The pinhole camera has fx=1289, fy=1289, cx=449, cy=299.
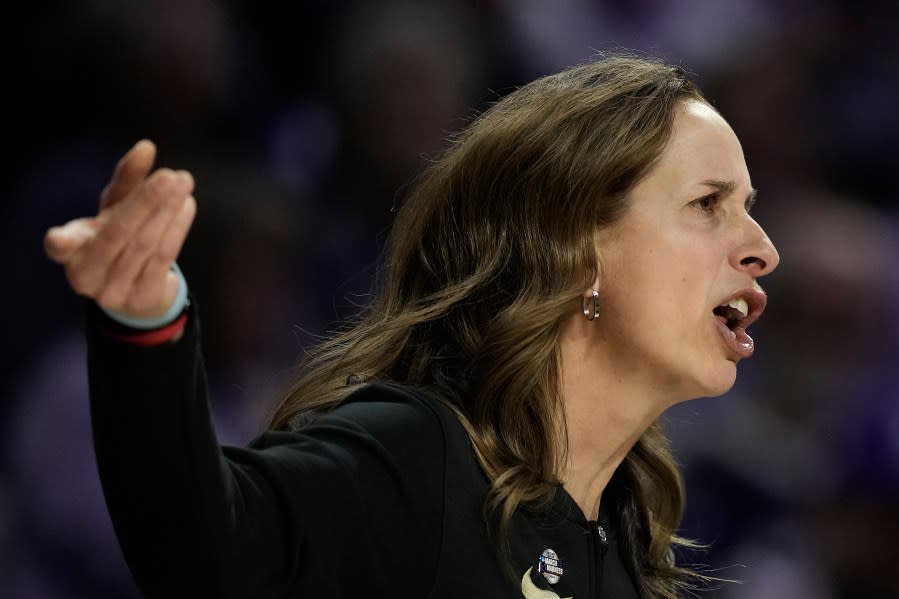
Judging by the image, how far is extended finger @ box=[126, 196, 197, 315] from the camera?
1.33 metres

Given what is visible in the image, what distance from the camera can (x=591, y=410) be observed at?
92.0 inches

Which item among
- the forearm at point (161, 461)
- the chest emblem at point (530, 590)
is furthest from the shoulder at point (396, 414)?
the forearm at point (161, 461)

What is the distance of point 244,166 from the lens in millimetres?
3354

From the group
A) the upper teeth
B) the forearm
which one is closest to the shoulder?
the forearm

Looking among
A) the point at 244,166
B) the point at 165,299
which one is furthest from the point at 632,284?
the point at 244,166

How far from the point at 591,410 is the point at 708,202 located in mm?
457

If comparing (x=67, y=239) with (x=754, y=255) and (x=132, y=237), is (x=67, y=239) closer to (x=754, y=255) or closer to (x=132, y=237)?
(x=132, y=237)

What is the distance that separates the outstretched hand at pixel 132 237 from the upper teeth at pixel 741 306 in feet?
4.47

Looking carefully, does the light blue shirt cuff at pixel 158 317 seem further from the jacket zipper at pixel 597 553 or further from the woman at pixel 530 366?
the jacket zipper at pixel 597 553

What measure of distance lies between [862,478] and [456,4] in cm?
183

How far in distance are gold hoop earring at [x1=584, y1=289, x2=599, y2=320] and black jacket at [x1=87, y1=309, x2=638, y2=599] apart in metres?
0.34

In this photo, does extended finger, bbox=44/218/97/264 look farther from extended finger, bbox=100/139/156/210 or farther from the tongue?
→ the tongue

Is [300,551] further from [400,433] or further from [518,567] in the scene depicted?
[518,567]

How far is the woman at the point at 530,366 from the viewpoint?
5.75 feet
